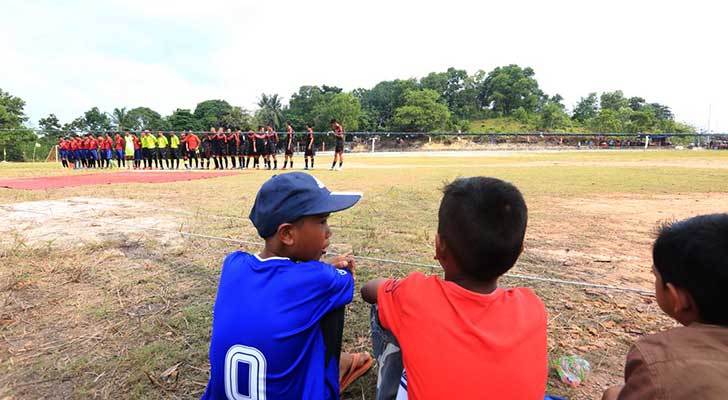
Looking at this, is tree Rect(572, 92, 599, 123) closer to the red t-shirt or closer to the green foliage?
the green foliage

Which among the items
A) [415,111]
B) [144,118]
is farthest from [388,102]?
[144,118]

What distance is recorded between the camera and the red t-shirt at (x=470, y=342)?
3.43ft

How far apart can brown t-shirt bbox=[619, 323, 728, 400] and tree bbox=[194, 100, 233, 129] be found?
227ft

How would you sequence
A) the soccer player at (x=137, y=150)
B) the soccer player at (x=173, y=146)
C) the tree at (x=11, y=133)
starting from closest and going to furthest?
the soccer player at (x=173, y=146) < the soccer player at (x=137, y=150) < the tree at (x=11, y=133)

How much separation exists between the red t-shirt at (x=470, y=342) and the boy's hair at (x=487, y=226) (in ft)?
0.29

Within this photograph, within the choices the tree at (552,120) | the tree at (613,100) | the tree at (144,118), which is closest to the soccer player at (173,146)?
the tree at (144,118)

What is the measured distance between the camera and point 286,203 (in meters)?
1.39

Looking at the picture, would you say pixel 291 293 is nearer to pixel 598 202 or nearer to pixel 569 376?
pixel 569 376

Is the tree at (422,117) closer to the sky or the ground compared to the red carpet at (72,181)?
closer to the sky

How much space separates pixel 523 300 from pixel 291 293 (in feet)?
2.29

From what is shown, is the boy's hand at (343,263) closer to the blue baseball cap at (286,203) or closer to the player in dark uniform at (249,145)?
the blue baseball cap at (286,203)

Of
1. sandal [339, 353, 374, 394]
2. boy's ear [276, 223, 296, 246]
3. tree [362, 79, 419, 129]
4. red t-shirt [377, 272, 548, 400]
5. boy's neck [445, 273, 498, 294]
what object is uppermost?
tree [362, 79, 419, 129]

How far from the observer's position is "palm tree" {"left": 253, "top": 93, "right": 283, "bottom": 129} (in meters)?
66.6

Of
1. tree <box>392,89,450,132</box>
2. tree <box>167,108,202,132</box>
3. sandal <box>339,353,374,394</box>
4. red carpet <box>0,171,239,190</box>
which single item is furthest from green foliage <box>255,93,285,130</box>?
sandal <box>339,353,374,394</box>
